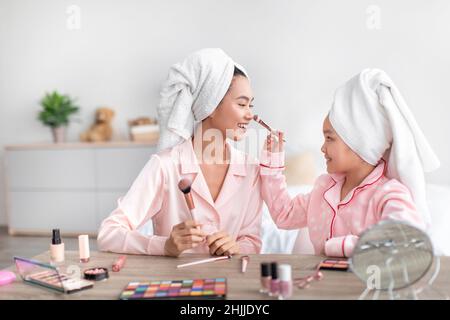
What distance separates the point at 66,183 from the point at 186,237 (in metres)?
3.62

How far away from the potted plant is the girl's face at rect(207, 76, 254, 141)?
342 centimetres

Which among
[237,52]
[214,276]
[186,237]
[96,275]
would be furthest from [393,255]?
[237,52]

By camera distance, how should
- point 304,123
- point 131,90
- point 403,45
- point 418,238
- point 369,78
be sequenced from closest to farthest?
point 418,238, point 369,78, point 403,45, point 304,123, point 131,90

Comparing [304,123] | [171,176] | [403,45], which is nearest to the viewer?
[171,176]

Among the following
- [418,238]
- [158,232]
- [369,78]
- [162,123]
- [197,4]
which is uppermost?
[197,4]

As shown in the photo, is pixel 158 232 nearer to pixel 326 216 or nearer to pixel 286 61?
pixel 326 216

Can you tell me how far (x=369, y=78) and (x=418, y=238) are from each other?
1.78 ft

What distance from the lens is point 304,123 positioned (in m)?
4.25

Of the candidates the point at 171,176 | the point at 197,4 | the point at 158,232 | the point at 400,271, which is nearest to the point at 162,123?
the point at 171,176

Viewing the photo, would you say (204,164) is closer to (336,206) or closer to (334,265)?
(336,206)

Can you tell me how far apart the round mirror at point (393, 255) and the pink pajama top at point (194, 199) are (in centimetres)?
66

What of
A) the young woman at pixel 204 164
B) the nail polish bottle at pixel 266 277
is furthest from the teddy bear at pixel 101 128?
the nail polish bottle at pixel 266 277

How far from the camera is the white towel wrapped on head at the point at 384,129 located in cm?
135

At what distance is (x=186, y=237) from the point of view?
136 centimetres
